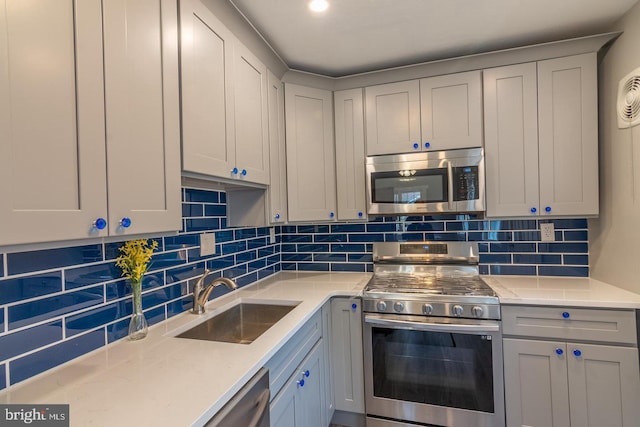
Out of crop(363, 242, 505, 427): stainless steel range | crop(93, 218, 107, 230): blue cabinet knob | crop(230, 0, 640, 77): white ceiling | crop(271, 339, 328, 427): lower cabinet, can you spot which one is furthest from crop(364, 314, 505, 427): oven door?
crop(230, 0, 640, 77): white ceiling

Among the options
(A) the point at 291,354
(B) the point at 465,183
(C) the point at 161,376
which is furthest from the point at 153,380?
(B) the point at 465,183

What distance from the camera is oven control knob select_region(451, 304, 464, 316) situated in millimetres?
1773

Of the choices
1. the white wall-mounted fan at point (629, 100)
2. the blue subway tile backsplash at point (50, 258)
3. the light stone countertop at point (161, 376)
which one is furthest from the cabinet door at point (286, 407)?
the white wall-mounted fan at point (629, 100)

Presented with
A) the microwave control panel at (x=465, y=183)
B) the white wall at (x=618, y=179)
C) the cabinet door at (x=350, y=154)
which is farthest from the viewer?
the cabinet door at (x=350, y=154)

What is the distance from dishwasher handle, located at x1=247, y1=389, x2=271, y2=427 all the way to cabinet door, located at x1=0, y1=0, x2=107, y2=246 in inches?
28.1

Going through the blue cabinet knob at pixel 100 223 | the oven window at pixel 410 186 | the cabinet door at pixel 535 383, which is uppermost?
the oven window at pixel 410 186

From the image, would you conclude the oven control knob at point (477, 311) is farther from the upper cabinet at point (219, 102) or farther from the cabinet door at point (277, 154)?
the upper cabinet at point (219, 102)

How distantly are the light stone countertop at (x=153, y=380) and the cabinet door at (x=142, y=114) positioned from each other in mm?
439

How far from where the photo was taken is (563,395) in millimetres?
1669

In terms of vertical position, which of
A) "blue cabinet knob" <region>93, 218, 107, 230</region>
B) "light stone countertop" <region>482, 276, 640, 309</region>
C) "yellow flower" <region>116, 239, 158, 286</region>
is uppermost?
"blue cabinet knob" <region>93, 218, 107, 230</region>

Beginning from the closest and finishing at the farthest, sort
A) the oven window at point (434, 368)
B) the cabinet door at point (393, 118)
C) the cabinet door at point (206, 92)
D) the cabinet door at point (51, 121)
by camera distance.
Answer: the cabinet door at point (51, 121) → the cabinet door at point (206, 92) → the oven window at point (434, 368) → the cabinet door at point (393, 118)

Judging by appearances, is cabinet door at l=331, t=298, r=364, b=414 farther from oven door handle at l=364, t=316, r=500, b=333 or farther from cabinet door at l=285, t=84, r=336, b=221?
cabinet door at l=285, t=84, r=336, b=221

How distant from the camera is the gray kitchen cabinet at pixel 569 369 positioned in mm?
1586

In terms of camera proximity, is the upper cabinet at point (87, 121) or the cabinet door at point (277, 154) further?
the cabinet door at point (277, 154)
